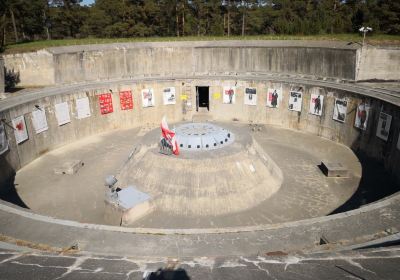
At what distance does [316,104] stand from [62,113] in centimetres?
2493

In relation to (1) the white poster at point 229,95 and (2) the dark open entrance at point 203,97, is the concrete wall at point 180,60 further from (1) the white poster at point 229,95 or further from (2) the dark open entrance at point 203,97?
(1) the white poster at point 229,95

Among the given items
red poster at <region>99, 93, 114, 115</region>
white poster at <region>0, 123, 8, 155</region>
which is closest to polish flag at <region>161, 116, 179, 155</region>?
white poster at <region>0, 123, 8, 155</region>

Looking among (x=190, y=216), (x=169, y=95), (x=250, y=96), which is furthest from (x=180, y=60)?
(x=190, y=216)

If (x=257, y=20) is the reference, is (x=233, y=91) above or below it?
below

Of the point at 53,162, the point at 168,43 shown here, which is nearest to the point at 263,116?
the point at 168,43

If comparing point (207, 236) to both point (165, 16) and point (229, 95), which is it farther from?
point (165, 16)

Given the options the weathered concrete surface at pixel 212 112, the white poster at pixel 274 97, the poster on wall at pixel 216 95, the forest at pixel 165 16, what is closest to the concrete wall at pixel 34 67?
the weathered concrete surface at pixel 212 112

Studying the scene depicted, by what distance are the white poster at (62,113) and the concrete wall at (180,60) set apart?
9166 mm

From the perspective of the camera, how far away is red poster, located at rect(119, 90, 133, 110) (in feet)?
116

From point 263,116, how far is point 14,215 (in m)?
27.5

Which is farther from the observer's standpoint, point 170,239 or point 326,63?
point 326,63

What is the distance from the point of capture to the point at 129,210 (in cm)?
1833

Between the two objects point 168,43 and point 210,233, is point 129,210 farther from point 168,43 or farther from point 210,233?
point 168,43

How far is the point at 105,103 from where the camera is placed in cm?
3438
